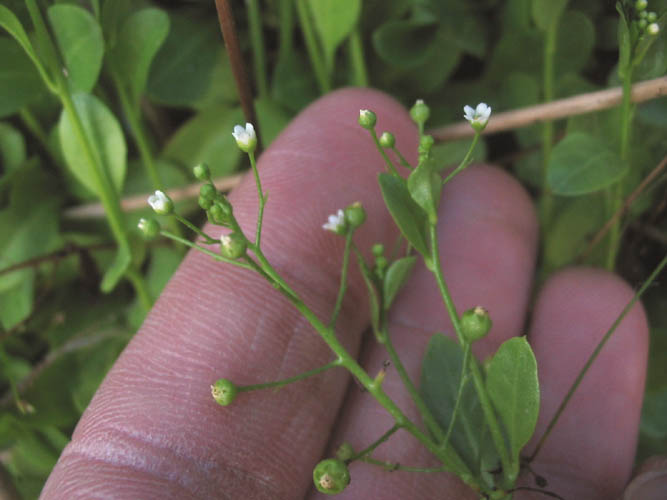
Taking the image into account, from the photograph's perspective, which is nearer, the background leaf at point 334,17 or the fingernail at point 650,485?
the fingernail at point 650,485

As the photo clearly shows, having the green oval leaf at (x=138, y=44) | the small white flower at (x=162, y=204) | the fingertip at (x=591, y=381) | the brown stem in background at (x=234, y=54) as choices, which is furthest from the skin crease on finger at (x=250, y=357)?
the fingertip at (x=591, y=381)

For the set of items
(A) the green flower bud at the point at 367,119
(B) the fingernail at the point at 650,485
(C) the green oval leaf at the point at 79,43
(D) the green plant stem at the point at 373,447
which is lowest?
(B) the fingernail at the point at 650,485

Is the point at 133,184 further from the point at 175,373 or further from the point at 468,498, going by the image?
the point at 468,498

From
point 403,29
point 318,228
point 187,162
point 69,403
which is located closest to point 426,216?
point 318,228

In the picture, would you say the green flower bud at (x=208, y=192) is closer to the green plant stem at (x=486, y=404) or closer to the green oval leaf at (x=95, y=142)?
the green plant stem at (x=486, y=404)

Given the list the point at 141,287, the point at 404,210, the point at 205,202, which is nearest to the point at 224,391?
the point at 205,202

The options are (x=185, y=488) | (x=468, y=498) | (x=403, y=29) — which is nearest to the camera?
(x=185, y=488)

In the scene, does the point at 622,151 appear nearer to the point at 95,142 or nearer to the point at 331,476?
the point at 331,476
